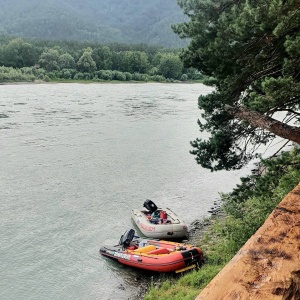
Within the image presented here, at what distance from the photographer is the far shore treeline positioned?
77.3 m

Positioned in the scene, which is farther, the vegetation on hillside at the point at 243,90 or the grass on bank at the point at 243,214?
the grass on bank at the point at 243,214

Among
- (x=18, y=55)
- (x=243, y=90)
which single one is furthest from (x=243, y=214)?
(x=18, y=55)

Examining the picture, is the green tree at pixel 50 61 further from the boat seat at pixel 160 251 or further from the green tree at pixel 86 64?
the boat seat at pixel 160 251

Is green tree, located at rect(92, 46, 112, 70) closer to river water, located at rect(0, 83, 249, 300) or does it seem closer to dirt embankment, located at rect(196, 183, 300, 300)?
river water, located at rect(0, 83, 249, 300)

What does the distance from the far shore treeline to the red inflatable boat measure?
60082mm

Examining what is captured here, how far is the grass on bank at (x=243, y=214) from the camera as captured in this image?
8.84 meters

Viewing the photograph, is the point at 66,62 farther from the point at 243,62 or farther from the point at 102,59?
the point at 243,62

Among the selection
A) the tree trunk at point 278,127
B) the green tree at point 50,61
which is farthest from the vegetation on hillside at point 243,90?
the green tree at point 50,61

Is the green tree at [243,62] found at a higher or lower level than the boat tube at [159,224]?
higher

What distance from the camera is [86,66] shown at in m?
82.9

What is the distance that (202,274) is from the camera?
10820 mm

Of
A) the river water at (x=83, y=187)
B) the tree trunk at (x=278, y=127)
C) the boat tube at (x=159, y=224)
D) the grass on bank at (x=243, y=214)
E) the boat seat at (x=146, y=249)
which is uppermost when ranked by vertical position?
the tree trunk at (x=278, y=127)

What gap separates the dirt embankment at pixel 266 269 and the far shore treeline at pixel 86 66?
6948cm

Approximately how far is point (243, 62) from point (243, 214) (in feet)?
13.8
